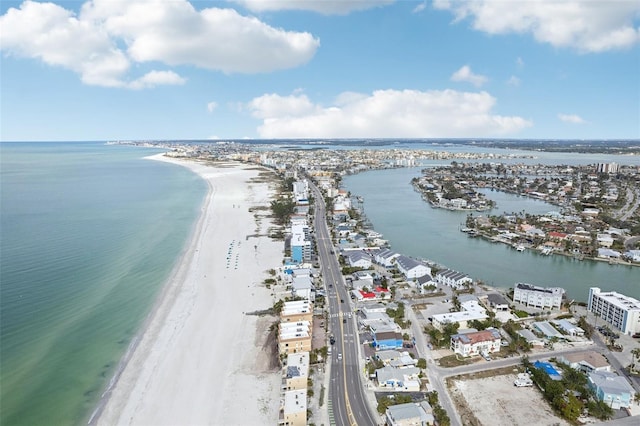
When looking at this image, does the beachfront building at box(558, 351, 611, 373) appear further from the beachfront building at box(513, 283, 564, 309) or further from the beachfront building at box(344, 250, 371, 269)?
the beachfront building at box(344, 250, 371, 269)

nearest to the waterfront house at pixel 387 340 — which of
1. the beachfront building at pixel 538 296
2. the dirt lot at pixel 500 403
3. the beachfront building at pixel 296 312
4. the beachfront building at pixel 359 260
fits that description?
the dirt lot at pixel 500 403

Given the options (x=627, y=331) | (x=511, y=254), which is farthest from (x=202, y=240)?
(x=627, y=331)

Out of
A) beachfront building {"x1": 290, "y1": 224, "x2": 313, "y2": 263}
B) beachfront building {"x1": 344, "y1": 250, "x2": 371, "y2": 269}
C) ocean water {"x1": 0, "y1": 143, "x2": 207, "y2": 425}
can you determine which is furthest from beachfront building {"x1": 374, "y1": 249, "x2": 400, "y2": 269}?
ocean water {"x1": 0, "y1": 143, "x2": 207, "y2": 425}

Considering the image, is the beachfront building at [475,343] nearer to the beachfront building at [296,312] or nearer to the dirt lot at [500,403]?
the dirt lot at [500,403]

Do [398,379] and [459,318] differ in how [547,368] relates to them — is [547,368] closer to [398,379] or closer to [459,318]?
[459,318]

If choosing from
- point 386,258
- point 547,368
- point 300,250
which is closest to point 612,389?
point 547,368

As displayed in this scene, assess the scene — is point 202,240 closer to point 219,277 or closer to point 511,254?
point 219,277
